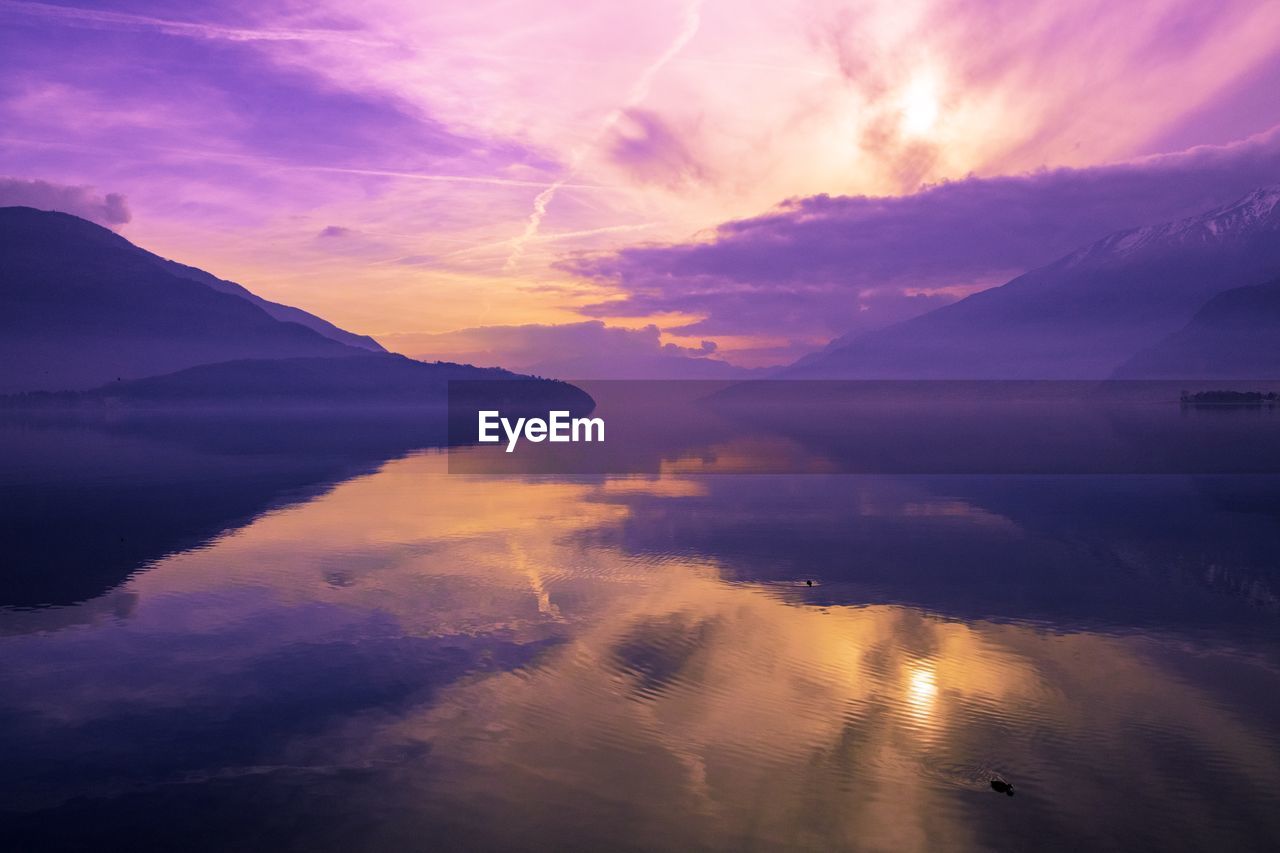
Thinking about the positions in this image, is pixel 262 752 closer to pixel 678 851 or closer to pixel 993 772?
pixel 678 851

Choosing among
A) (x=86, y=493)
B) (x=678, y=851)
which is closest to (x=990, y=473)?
(x=678, y=851)

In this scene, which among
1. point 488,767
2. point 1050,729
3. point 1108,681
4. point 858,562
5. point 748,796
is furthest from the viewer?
point 858,562

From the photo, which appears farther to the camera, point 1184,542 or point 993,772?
point 1184,542

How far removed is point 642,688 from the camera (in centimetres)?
1972

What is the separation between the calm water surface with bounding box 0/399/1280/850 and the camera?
14.1 meters

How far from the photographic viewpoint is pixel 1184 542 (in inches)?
1508

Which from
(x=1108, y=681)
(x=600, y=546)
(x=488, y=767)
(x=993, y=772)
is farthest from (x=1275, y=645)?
(x=600, y=546)

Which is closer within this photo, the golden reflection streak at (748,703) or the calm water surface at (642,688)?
the calm water surface at (642,688)

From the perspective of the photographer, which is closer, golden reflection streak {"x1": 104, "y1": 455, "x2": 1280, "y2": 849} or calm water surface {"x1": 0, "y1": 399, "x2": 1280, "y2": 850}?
calm water surface {"x1": 0, "y1": 399, "x2": 1280, "y2": 850}

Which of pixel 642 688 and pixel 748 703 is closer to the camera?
pixel 748 703

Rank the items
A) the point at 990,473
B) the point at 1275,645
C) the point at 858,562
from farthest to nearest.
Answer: the point at 990,473
the point at 858,562
the point at 1275,645

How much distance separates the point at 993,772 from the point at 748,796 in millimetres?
4735

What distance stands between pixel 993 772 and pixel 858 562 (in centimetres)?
1874

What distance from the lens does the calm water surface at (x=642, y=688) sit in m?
14.1
